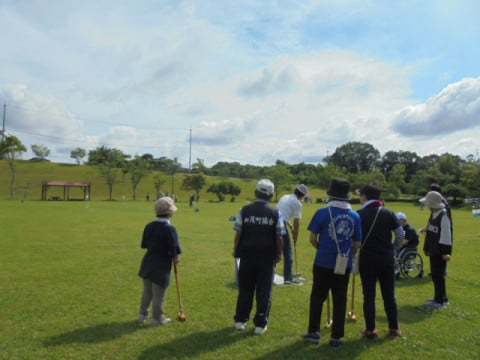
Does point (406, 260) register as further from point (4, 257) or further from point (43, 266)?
point (4, 257)

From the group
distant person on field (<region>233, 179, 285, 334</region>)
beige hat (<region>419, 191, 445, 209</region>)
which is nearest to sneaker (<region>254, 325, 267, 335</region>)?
distant person on field (<region>233, 179, 285, 334</region>)

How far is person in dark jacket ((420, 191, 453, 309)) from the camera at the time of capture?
21.3ft

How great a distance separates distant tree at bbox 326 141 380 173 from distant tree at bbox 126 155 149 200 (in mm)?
76981

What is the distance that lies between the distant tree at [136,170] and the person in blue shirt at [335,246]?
6563cm

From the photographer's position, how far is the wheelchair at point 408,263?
9.12 m

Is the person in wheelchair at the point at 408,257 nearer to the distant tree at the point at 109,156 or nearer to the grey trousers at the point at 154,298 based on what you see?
the grey trousers at the point at 154,298

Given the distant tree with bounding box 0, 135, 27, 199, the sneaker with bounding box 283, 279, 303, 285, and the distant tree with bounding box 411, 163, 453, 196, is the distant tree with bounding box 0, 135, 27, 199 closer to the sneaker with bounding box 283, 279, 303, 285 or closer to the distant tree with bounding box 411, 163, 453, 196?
the sneaker with bounding box 283, 279, 303, 285

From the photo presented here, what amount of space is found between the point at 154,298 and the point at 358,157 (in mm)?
131755

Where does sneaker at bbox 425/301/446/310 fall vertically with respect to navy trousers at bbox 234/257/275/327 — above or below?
below

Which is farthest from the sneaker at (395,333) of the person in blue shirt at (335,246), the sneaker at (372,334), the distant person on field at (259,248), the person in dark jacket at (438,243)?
the person in dark jacket at (438,243)

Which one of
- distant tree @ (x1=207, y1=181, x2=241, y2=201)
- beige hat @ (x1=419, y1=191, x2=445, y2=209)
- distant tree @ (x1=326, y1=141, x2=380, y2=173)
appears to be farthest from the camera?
distant tree @ (x1=326, y1=141, x2=380, y2=173)

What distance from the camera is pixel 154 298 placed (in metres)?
5.57

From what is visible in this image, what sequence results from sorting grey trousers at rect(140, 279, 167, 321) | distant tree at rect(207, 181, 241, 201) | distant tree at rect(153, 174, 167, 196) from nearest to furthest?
grey trousers at rect(140, 279, 167, 321), distant tree at rect(207, 181, 241, 201), distant tree at rect(153, 174, 167, 196)

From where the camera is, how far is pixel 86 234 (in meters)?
16.1
